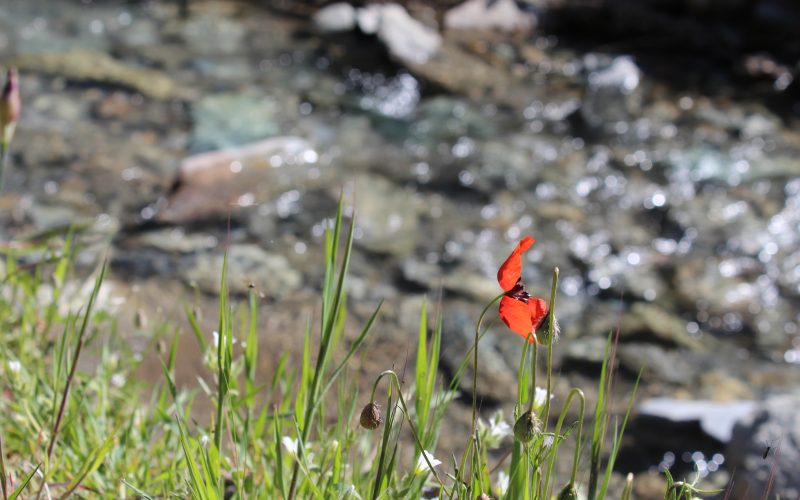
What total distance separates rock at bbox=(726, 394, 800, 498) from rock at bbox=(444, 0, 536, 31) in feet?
12.9

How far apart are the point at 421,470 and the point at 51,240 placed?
1.37 meters

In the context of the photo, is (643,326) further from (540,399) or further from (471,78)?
(471,78)

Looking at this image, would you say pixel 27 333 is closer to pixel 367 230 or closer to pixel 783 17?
pixel 367 230

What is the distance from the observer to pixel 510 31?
600 centimetres

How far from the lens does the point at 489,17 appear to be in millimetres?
6035

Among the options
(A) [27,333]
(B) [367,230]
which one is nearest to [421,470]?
(A) [27,333]

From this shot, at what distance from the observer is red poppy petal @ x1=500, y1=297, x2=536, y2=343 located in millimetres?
1029

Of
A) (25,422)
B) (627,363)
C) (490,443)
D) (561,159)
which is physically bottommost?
(627,363)

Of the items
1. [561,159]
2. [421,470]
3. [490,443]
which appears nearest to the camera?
[421,470]

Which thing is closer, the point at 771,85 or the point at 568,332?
the point at 568,332

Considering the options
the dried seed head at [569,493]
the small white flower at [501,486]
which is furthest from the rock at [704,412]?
the dried seed head at [569,493]

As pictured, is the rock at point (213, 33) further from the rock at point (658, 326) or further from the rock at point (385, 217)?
the rock at point (658, 326)

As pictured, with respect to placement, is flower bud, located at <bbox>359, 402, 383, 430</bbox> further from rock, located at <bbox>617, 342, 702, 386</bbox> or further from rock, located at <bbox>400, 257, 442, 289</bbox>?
rock, located at <bbox>400, 257, 442, 289</bbox>

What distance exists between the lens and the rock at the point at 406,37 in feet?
17.6
